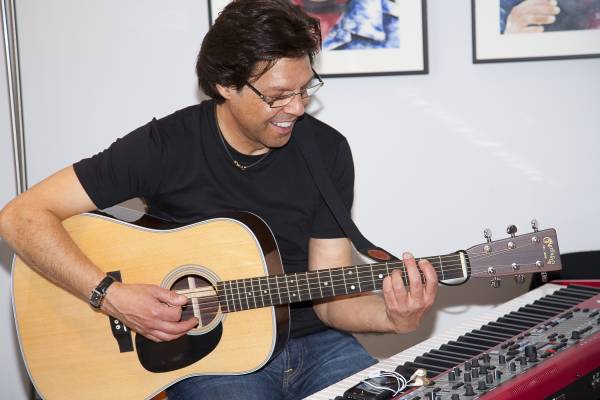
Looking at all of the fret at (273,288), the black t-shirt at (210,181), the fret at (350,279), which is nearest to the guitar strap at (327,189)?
the black t-shirt at (210,181)

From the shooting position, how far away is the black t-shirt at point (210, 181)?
193cm

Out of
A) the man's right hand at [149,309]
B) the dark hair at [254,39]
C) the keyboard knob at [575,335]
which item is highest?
the dark hair at [254,39]

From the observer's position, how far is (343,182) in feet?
6.77

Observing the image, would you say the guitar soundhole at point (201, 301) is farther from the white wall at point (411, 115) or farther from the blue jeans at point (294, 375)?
the white wall at point (411, 115)

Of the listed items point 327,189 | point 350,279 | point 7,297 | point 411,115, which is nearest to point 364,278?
point 350,279

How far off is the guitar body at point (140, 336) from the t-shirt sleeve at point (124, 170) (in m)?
0.07

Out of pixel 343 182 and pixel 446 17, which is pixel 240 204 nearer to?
pixel 343 182

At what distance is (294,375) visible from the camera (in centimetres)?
191

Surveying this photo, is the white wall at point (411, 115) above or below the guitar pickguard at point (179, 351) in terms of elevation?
above

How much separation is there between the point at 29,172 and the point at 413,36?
1.39 m

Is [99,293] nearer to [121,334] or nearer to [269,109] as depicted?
[121,334]

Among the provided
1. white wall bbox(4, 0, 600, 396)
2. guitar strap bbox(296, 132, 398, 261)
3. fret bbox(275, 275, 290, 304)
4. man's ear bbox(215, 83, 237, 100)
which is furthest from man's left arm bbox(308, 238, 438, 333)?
white wall bbox(4, 0, 600, 396)

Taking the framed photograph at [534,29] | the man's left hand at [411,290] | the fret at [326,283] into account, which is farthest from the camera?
the framed photograph at [534,29]

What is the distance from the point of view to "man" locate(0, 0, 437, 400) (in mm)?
1841
